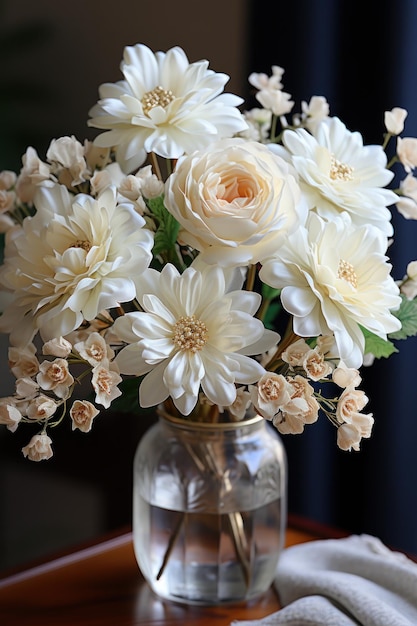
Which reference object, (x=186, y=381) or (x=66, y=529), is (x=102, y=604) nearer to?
(x=186, y=381)

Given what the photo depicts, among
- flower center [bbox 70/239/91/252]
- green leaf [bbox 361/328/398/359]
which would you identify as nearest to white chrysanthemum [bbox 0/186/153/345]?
flower center [bbox 70/239/91/252]

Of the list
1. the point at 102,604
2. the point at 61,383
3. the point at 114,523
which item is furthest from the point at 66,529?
the point at 61,383

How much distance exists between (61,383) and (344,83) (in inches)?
27.0

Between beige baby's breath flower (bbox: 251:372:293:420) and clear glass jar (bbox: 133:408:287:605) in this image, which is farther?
clear glass jar (bbox: 133:408:287:605)

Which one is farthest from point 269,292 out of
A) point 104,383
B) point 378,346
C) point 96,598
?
point 96,598

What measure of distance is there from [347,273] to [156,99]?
22cm

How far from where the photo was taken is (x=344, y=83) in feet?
3.81

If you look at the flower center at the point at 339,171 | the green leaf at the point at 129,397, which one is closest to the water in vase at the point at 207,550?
the green leaf at the point at 129,397

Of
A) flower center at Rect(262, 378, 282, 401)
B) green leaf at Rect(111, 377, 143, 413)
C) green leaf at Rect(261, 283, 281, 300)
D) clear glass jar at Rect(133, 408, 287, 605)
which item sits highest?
flower center at Rect(262, 378, 282, 401)

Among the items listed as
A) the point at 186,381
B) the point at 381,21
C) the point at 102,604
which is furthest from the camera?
the point at 381,21

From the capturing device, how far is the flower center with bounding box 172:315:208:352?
65 cm

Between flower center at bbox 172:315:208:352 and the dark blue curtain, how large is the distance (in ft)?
1.70

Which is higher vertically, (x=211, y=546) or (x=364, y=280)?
(x=364, y=280)

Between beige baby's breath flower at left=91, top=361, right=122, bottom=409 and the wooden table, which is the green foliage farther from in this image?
the wooden table
